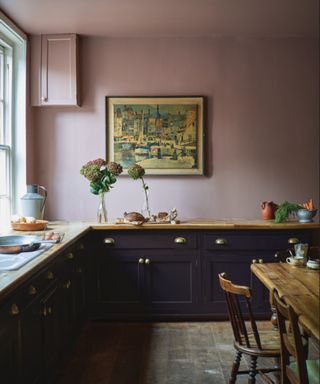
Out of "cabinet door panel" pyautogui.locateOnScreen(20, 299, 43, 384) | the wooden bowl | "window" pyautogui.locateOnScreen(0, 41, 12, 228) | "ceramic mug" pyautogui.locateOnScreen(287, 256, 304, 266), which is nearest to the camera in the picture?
"cabinet door panel" pyautogui.locateOnScreen(20, 299, 43, 384)

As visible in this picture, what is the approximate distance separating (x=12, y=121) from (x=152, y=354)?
247 centimetres

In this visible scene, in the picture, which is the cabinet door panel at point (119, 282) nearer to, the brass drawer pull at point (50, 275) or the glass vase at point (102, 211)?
the glass vase at point (102, 211)

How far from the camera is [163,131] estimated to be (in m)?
4.46

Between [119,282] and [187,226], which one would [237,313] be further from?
[119,282]

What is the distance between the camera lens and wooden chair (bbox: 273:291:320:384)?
184 centimetres

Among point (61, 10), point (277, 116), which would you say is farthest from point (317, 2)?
point (61, 10)

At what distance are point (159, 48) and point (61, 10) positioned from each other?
1084 mm

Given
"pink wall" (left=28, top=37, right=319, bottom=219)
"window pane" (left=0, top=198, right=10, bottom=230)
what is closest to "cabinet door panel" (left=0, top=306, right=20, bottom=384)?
"window pane" (left=0, top=198, right=10, bottom=230)

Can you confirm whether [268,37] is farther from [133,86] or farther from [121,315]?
[121,315]

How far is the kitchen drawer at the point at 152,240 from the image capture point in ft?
13.1

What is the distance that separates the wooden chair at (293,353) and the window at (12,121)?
9.23ft

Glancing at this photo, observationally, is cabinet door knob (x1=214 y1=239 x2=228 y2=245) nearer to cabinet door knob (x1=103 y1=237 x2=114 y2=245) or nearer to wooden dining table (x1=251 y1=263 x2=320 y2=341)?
cabinet door knob (x1=103 y1=237 x2=114 y2=245)

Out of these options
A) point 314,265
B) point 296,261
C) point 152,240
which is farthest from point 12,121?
point 314,265

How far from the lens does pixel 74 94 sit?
4.30m
